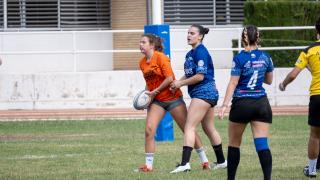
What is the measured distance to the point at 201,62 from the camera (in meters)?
11.7

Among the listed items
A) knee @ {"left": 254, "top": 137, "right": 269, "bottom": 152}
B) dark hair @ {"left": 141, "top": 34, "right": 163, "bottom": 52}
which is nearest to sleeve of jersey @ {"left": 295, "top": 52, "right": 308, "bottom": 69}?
knee @ {"left": 254, "top": 137, "right": 269, "bottom": 152}

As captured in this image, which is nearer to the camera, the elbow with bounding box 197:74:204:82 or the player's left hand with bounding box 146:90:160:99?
the elbow with bounding box 197:74:204:82

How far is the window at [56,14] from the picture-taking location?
27078 millimetres

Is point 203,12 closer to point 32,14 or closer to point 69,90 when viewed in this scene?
point 32,14

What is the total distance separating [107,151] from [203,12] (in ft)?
47.4

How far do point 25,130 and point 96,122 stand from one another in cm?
200

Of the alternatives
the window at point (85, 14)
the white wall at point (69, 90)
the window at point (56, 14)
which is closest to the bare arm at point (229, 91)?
the white wall at point (69, 90)

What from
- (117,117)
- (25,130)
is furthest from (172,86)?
(117,117)

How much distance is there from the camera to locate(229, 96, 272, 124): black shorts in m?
10.1

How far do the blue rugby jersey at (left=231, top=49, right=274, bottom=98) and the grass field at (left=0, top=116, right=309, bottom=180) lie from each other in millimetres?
1333

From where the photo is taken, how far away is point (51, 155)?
1388 cm

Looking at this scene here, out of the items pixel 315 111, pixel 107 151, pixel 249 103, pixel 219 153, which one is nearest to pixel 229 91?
pixel 249 103

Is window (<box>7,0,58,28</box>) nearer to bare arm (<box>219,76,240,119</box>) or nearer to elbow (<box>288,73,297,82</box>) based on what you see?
elbow (<box>288,73,297,82</box>)

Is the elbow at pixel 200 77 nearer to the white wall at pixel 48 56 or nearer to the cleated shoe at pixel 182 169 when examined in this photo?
the cleated shoe at pixel 182 169
